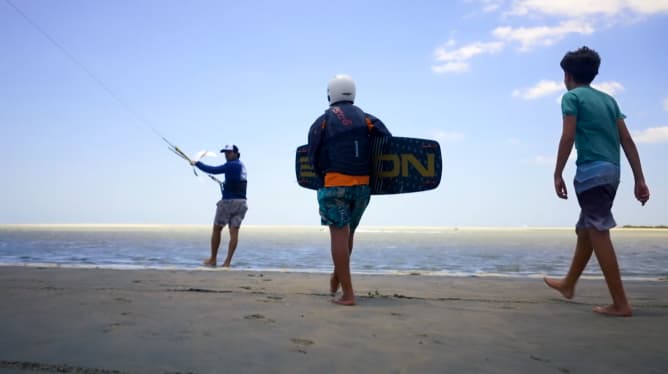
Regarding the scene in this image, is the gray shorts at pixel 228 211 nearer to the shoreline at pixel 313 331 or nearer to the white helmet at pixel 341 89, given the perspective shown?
the shoreline at pixel 313 331

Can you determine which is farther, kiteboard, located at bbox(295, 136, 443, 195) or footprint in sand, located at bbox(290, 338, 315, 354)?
kiteboard, located at bbox(295, 136, 443, 195)

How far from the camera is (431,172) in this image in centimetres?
457

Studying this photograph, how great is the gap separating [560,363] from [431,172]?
8.16ft

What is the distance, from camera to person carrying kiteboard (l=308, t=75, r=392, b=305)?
397cm

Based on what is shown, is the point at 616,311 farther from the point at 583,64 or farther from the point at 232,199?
the point at 232,199

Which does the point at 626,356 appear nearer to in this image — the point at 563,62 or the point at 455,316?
the point at 455,316

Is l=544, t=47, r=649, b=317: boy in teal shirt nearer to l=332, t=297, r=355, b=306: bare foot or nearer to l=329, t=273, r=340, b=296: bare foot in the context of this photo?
l=332, t=297, r=355, b=306: bare foot

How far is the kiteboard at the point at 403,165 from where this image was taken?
4395mm

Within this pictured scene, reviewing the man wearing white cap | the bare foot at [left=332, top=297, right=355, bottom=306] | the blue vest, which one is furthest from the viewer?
the man wearing white cap

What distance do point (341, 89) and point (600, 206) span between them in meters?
2.18

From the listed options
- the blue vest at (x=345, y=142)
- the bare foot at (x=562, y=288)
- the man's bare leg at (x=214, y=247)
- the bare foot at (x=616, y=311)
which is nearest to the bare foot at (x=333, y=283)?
the blue vest at (x=345, y=142)

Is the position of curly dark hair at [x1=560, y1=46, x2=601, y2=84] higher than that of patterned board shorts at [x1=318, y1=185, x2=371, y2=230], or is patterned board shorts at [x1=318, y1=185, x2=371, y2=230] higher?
curly dark hair at [x1=560, y1=46, x2=601, y2=84]

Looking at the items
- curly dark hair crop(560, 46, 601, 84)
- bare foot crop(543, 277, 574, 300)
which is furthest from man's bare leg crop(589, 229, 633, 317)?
curly dark hair crop(560, 46, 601, 84)

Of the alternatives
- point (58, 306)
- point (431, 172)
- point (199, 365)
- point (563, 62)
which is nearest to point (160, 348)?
point (199, 365)
